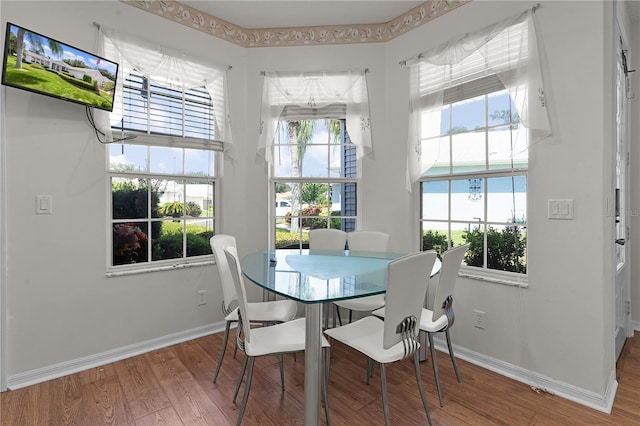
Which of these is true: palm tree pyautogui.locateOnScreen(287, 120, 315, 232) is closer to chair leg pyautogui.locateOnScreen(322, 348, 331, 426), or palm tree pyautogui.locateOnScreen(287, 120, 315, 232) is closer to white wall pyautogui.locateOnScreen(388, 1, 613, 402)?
white wall pyautogui.locateOnScreen(388, 1, 613, 402)

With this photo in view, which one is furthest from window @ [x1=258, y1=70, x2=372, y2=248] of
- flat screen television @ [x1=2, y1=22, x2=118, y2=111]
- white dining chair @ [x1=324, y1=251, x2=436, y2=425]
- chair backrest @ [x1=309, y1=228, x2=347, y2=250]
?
white dining chair @ [x1=324, y1=251, x2=436, y2=425]

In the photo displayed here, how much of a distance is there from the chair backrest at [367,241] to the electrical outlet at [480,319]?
85cm

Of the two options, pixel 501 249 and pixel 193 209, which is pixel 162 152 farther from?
pixel 501 249

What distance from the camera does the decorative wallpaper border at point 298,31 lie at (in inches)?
112

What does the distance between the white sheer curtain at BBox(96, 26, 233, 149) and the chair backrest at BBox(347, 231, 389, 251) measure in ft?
4.66

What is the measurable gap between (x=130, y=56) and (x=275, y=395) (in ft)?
8.76

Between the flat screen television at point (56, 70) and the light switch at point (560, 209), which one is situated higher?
the flat screen television at point (56, 70)

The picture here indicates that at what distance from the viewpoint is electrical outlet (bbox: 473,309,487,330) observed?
244 cm

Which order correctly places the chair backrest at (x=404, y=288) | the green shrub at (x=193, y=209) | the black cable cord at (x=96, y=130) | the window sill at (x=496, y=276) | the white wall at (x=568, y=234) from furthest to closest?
1. the green shrub at (x=193, y=209)
2. the black cable cord at (x=96, y=130)
3. the window sill at (x=496, y=276)
4. the white wall at (x=568, y=234)
5. the chair backrest at (x=404, y=288)

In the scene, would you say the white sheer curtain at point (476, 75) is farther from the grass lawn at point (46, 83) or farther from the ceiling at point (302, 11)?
the grass lawn at point (46, 83)

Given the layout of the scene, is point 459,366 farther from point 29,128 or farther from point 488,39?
point 29,128

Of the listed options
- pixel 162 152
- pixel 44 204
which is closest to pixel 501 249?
pixel 162 152

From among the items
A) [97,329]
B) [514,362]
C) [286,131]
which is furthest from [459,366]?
[97,329]

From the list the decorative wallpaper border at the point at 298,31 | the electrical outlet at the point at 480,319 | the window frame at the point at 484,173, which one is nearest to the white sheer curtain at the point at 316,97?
the decorative wallpaper border at the point at 298,31
